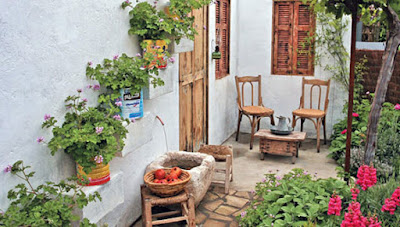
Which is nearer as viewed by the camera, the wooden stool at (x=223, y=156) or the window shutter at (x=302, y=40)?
the wooden stool at (x=223, y=156)

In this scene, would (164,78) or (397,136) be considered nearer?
(164,78)

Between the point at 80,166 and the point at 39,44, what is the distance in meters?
0.90

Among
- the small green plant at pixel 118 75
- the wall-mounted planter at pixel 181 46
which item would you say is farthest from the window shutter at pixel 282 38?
the small green plant at pixel 118 75

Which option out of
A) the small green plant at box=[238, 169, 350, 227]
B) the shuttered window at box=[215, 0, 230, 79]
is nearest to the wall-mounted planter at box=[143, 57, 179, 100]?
the small green plant at box=[238, 169, 350, 227]

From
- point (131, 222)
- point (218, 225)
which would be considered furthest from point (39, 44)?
point (218, 225)

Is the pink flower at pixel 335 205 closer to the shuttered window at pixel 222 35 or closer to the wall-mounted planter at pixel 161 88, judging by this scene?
the wall-mounted planter at pixel 161 88

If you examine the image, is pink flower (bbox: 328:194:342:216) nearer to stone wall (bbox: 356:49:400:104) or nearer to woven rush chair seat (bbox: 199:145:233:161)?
woven rush chair seat (bbox: 199:145:233:161)

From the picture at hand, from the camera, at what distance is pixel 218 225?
14.6 feet

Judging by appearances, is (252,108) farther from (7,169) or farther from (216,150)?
(7,169)

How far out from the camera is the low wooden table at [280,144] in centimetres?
656

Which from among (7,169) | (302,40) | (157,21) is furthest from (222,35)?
(7,169)

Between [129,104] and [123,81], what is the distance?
0.65 ft

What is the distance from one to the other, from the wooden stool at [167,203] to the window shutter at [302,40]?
→ 445 cm

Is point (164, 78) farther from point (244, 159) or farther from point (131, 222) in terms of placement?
point (244, 159)
